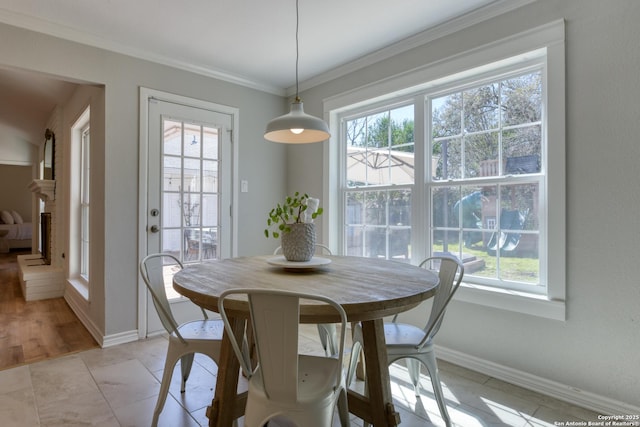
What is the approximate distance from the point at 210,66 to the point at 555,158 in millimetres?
2974

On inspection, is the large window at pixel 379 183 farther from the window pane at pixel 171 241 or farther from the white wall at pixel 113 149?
the white wall at pixel 113 149

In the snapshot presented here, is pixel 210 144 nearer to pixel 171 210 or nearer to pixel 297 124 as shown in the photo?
pixel 171 210

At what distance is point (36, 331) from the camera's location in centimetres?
313

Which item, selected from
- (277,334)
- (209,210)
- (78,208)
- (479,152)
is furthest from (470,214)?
(78,208)

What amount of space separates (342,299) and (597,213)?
1638mm

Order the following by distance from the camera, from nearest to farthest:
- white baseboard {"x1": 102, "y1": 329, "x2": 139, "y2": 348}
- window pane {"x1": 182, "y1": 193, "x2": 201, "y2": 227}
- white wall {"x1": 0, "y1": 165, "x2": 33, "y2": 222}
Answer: white baseboard {"x1": 102, "y1": 329, "x2": 139, "y2": 348} < window pane {"x1": 182, "y1": 193, "x2": 201, "y2": 227} < white wall {"x1": 0, "y1": 165, "x2": 33, "y2": 222}

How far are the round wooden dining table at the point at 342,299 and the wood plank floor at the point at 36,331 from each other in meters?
1.81

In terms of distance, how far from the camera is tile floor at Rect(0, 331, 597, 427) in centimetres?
182

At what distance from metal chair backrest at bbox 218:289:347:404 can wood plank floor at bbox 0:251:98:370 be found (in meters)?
2.39

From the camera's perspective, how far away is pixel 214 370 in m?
2.40

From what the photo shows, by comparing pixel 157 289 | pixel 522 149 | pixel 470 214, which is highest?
pixel 522 149

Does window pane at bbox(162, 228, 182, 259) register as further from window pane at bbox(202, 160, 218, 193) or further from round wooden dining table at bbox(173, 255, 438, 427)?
round wooden dining table at bbox(173, 255, 438, 427)

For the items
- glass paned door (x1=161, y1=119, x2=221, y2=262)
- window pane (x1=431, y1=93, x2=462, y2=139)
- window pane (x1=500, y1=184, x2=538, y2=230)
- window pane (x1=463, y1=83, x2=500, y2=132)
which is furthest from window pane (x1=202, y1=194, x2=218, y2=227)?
window pane (x1=500, y1=184, x2=538, y2=230)

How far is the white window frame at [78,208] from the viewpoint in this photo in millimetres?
3881
